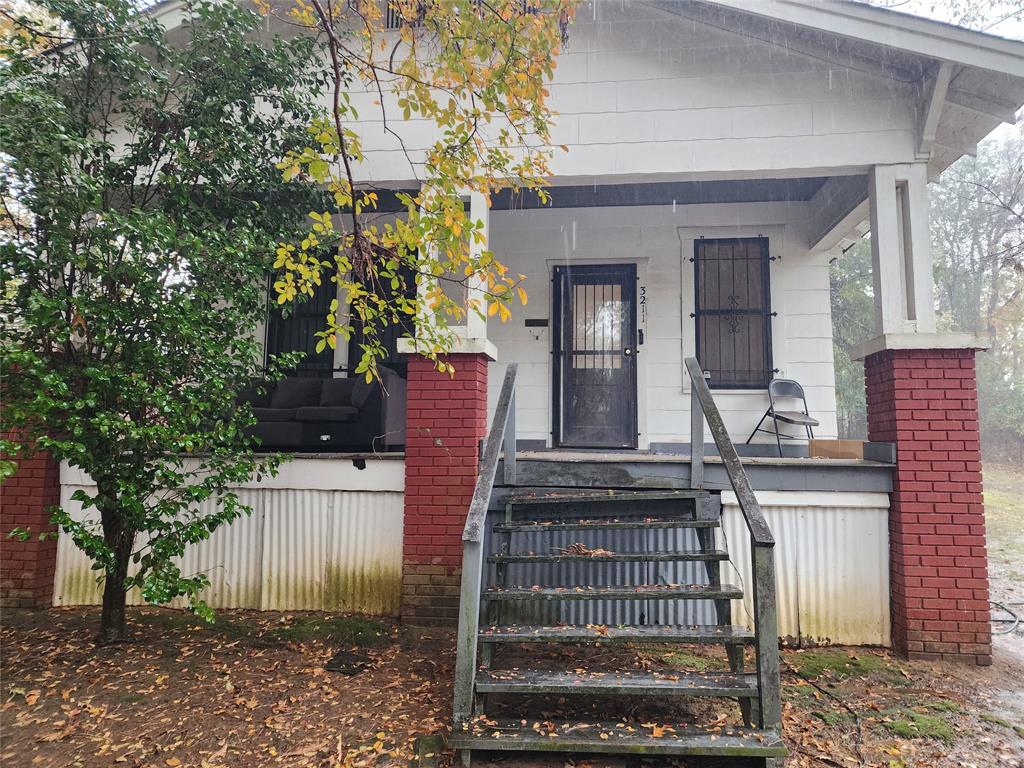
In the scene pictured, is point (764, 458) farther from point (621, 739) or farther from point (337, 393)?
point (337, 393)

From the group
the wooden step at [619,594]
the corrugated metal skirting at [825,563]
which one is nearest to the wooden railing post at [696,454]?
the corrugated metal skirting at [825,563]

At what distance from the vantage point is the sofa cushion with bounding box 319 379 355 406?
18.2 ft

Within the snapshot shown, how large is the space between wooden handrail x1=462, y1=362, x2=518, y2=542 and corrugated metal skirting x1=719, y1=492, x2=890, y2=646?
5.70 feet

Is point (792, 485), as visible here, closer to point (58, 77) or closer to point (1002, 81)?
point (1002, 81)

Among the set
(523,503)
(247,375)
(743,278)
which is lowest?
(523,503)

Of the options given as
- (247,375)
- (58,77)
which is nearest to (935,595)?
(247,375)

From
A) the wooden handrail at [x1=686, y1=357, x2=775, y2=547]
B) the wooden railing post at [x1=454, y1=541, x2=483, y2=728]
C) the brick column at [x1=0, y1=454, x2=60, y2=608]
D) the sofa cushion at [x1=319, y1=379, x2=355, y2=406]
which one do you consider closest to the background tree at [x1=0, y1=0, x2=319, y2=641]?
the brick column at [x1=0, y1=454, x2=60, y2=608]

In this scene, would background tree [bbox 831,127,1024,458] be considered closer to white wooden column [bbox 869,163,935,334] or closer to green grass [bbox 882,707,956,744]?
white wooden column [bbox 869,163,935,334]

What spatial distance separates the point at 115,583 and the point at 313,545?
1.24 m

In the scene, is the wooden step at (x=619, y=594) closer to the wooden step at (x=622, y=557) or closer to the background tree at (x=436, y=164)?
the wooden step at (x=622, y=557)

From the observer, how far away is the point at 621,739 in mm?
2414

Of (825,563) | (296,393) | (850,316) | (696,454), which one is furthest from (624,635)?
(850,316)

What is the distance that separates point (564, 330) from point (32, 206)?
4.35 meters

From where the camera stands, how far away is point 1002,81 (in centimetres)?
381
